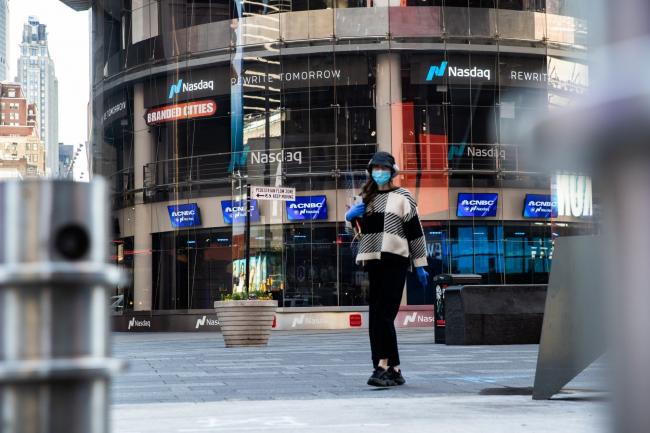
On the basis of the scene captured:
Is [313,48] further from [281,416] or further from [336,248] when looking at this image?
[281,416]

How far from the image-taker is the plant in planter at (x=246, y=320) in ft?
57.0

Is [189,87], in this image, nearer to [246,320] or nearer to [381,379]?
[246,320]

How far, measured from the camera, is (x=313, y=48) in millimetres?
31141

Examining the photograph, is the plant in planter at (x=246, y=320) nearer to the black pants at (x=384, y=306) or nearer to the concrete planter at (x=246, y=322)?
the concrete planter at (x=246, y=322)

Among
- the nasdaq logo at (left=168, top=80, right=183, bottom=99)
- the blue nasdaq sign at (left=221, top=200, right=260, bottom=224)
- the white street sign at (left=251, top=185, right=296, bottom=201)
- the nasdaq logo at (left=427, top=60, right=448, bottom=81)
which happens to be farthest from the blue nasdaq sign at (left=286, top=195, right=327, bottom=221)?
the white street sign at (left=251, top=185, right=296, bottom=201)

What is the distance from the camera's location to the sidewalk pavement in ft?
17.6

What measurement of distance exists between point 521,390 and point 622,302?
6875 mm

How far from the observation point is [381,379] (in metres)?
8.00

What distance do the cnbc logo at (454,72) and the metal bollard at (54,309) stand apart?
30.3m

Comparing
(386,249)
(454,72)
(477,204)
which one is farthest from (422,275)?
(454,72)

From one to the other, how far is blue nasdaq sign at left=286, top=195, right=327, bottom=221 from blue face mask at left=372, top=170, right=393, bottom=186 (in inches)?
859

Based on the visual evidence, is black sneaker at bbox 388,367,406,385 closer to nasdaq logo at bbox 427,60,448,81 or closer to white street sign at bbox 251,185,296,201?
Result: white street sign at bbox 251,185,296,201

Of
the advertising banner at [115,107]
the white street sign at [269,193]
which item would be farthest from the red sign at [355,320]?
the advertising banner at [115,107]

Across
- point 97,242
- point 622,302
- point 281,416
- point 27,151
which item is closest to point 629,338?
point 622,302
